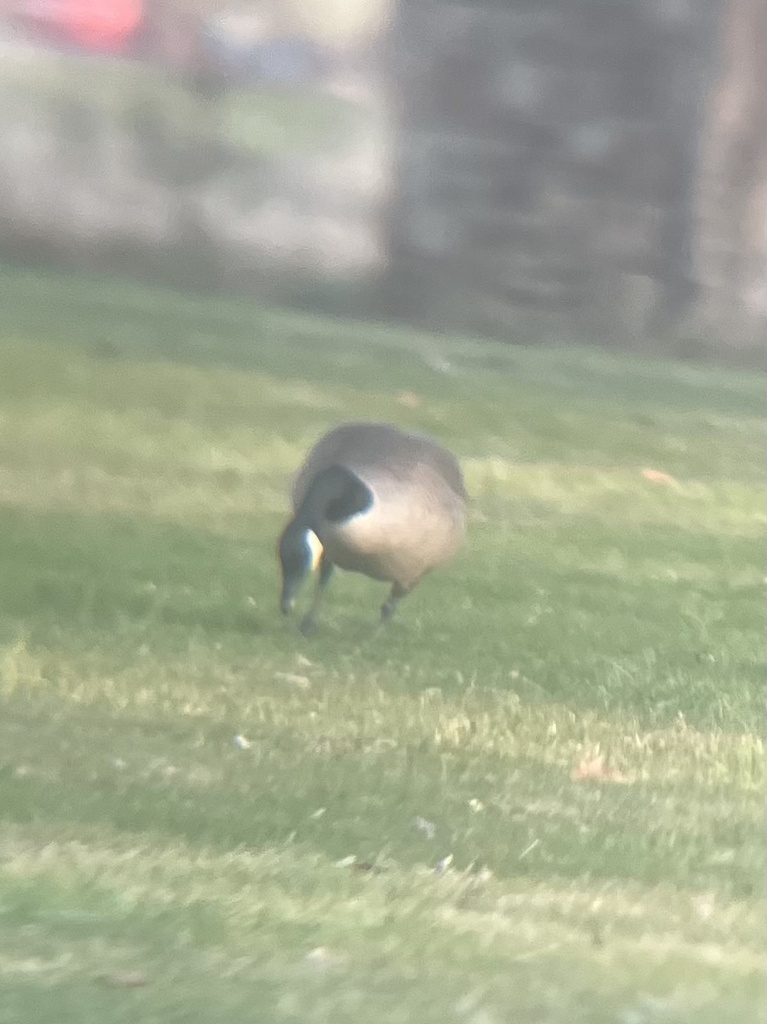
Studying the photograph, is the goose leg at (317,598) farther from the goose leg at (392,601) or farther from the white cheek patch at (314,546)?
the goose leg at (392,601)

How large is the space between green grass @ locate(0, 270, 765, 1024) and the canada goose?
10 centimetres

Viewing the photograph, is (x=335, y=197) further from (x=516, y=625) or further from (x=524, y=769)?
(x=524, y=769)

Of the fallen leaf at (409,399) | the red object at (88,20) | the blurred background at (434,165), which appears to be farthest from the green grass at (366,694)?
the red object at (88,20)

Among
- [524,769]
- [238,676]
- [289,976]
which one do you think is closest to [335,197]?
[238,676]

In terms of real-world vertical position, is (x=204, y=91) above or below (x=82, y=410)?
above

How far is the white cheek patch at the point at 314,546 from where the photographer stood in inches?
130

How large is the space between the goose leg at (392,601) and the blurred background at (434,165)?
86 centimetres

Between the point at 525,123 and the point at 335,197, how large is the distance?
0.50 m

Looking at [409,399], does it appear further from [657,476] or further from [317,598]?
[317,598]

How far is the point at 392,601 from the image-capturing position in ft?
11.0

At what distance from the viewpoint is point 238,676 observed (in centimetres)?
314

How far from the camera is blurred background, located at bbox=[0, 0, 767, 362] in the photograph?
12.6ft

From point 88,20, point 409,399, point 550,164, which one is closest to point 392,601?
point 409,399

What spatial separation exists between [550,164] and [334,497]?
1214mm
